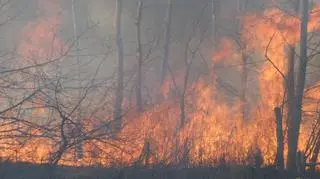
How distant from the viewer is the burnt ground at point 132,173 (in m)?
8.30

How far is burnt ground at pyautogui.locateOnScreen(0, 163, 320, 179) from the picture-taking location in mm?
8305

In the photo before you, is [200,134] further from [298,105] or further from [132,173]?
[132,173]

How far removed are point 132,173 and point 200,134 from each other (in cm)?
485

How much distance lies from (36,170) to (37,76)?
5.78ft

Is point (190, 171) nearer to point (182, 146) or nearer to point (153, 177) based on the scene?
point (153, 177)

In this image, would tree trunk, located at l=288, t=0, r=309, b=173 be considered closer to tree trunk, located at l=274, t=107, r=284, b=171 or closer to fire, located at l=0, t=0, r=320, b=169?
fire, located at l=0, t=0, r=320, b=169

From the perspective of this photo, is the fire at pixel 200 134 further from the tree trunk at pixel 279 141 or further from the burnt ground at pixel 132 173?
the tree trunk at pixel 279 141

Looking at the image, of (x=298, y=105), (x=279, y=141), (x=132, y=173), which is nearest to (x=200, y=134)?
(x=279, y=141)

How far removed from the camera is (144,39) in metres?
29.2

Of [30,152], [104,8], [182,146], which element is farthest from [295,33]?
[104,8]

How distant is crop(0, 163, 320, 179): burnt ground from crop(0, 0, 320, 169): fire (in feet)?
0.99

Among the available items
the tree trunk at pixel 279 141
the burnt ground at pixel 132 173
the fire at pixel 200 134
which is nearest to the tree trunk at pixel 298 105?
the fire at pixel 200 134

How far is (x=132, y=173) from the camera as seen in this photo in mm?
8961

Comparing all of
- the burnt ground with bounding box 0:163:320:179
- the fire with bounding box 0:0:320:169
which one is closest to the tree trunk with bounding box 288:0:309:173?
the fire with bounding box 0:0:320:169
